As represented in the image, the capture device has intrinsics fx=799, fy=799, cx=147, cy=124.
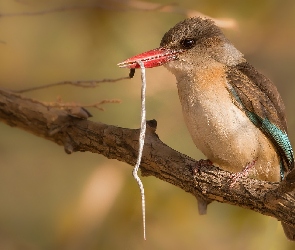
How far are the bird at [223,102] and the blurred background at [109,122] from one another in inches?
19.8

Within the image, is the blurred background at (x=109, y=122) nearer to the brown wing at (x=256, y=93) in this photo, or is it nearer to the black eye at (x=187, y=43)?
the black eye at (x=187, y=43)

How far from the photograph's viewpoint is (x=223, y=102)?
363 cm

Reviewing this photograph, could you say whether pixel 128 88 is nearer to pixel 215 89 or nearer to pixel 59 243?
pixel 59 243

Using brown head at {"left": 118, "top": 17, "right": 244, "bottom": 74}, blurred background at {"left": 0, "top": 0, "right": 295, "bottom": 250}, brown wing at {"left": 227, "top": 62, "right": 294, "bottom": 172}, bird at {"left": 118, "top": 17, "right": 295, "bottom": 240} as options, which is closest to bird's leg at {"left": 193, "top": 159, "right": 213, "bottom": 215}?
bird at {"left": 118, "top": 17, "right": 295, "bottom": 240}

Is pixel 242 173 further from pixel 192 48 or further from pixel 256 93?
pixel 192 48

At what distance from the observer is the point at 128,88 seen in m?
5.07

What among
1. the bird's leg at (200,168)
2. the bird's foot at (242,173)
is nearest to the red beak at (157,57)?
the bird's leg at (200,168)

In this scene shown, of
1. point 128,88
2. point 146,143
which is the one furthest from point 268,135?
point 128,88

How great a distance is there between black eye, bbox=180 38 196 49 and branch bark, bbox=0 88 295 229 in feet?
1.43

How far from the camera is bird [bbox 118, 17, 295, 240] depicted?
3.64 m

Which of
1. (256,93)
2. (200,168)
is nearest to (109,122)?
(256,93)

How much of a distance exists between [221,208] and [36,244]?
47.3 inches

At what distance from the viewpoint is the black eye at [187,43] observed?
12.7 ft

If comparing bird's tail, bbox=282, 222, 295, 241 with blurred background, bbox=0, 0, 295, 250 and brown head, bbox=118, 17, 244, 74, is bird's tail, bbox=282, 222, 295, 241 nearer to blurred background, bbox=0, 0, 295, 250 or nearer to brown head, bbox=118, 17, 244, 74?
blurred background, bbox=0, 0, 295, 250
